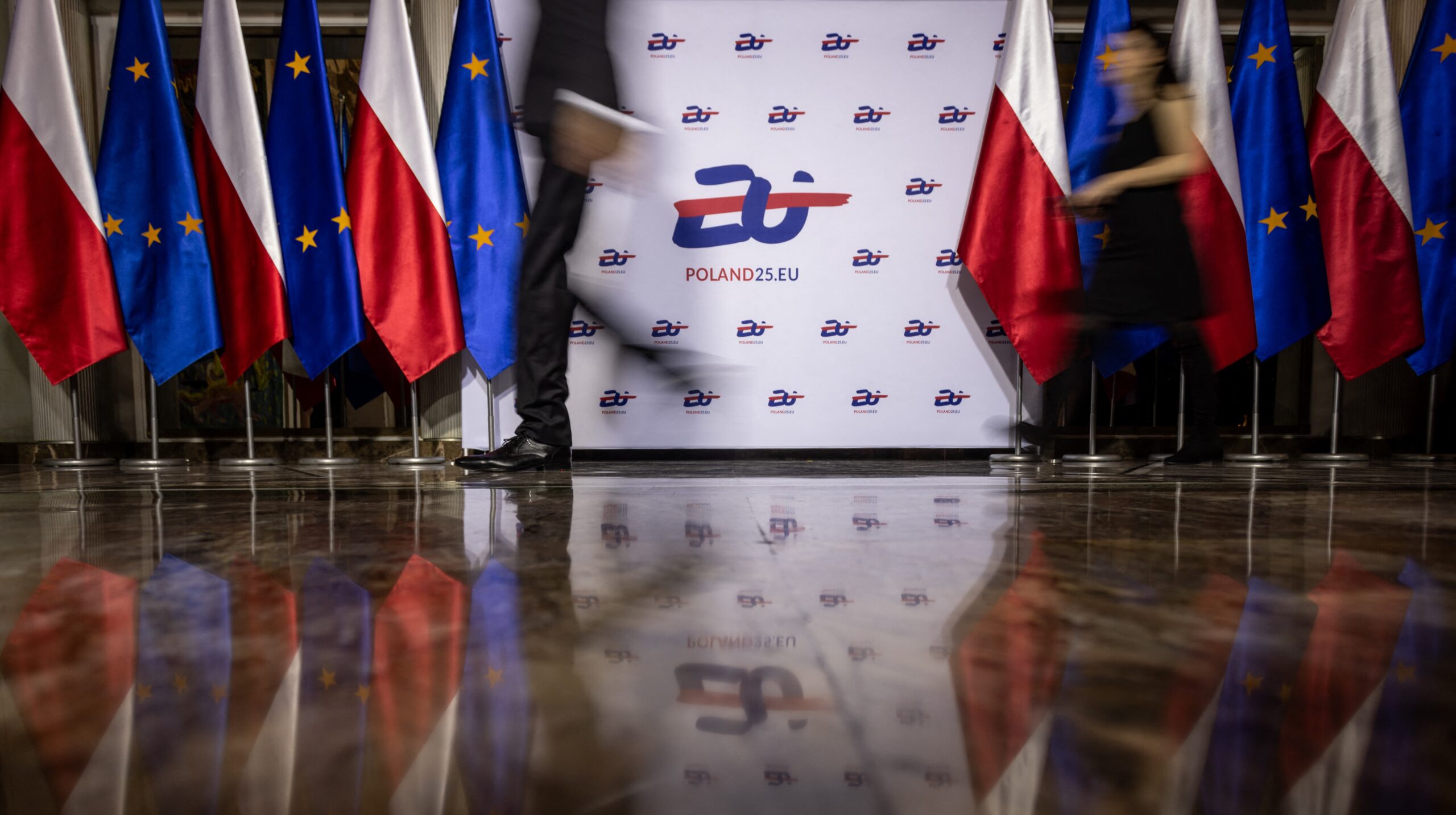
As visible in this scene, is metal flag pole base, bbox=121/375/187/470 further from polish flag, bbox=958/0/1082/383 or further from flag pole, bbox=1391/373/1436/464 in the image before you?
flag pole, bbox=1391/373/1436/464

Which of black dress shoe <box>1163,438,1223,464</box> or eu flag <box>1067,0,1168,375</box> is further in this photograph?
eu flag <box>1067,0,1168,375</box>

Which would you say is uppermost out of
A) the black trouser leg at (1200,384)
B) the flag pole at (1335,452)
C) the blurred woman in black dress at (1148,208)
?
the blurred woman in black dress at (1148,208)

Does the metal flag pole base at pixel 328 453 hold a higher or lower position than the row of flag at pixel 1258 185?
lower

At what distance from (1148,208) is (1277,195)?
94cm

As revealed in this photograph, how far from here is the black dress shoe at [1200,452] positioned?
93.3 inches

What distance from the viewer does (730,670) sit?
46cm

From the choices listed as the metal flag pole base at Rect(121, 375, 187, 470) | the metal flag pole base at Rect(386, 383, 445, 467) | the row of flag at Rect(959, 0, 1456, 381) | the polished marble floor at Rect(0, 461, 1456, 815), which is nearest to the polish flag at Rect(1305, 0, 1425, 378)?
the row of flag at Rect(959, 0, 1456, 381)

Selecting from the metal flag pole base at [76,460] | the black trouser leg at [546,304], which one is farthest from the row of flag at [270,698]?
the metal flag pole base at [76,460]

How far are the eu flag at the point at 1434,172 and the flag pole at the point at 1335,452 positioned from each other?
27cm

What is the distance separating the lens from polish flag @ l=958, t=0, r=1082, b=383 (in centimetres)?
274

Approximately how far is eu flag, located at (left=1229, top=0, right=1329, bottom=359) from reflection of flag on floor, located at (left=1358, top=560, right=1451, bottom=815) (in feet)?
8.77

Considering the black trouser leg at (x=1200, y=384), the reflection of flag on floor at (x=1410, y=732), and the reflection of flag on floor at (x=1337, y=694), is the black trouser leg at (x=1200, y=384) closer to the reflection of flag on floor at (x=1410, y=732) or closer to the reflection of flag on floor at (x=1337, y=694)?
the reflection of flag on floor at (x=1337, y=694)

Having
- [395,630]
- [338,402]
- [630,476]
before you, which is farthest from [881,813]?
[338,402]

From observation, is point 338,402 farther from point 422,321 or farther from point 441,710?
point 441,710
